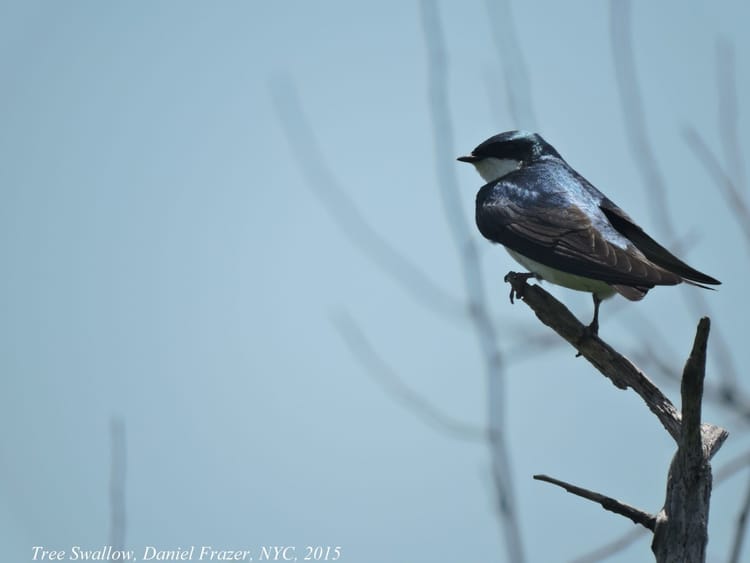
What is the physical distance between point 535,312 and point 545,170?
1511 mm

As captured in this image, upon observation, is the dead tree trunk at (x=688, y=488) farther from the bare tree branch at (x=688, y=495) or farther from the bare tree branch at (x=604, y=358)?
the bare tree branch at (x=604, y=358)

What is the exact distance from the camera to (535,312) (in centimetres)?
504

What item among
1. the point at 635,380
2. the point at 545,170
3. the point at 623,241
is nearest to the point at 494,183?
the point at 545,170

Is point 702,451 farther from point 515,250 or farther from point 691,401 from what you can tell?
point 515,250

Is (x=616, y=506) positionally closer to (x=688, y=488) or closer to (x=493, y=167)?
(x=688, y=488)

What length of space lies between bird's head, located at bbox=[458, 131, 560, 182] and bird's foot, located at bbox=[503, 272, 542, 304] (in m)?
1.37

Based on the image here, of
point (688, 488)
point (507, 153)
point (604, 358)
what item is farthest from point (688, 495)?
point (507, 153)

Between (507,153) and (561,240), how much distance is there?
159 centimetres

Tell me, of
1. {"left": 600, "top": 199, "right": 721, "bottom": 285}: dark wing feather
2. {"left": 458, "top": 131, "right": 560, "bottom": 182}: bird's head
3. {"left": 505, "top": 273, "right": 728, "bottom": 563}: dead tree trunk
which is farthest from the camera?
{"left": 458, "top": 131, "right": 560, "bottom": 182}: bird's head

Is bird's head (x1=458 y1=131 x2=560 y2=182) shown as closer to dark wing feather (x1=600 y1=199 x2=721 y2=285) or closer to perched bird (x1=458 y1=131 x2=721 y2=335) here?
perched bird (x1=458 y1=131 x2=721 y2=335)

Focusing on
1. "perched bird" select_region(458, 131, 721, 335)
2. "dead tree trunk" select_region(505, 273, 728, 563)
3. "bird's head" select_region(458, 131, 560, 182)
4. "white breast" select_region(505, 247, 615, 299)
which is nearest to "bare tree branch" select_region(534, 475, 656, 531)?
"dead tree trunk" select_region(505, 273, 728, 563)

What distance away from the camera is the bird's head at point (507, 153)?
6.74 metres

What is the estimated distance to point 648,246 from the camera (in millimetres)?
5410

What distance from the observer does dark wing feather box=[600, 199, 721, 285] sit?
498 centimetres
